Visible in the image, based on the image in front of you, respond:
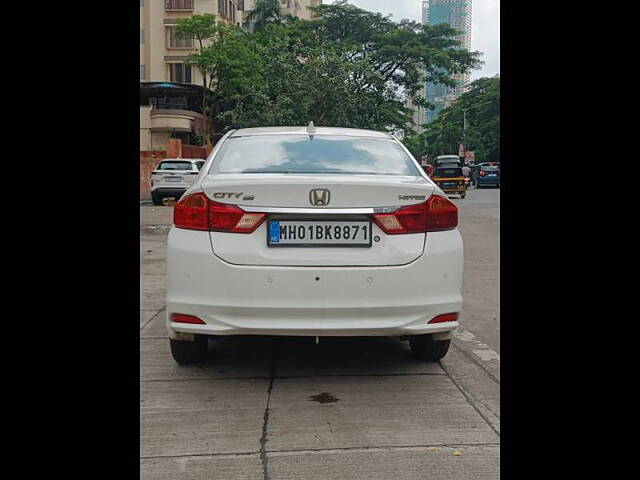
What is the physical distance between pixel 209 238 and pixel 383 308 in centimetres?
99

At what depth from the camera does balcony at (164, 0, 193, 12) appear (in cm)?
A: 4681

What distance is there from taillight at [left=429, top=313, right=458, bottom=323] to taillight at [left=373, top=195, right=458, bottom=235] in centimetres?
47

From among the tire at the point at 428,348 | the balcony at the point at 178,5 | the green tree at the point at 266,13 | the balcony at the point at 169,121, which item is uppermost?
the balcony at the point at 178,5

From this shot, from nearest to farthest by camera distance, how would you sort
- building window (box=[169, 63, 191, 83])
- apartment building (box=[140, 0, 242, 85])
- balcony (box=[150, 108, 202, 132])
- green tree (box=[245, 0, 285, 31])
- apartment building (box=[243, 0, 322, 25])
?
1. balcony (box=[150, 108, 202, 132])
2. green tree (box=[245, 0, 285, 31])
3. apartment building (box=[140, 0, 242, 85])
4. building window (box=[169, 63, 191, 83])
5. apartment building (box=[243, 0, 322, 25])

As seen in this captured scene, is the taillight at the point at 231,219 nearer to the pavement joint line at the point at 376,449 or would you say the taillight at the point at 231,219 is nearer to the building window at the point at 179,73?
the pavement joint line at the point at 376,449

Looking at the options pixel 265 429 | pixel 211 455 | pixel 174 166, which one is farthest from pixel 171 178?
pixel 211 455

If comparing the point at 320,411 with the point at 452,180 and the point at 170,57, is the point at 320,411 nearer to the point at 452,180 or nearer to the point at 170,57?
the point at 452,180

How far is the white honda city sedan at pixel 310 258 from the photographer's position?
368 cm

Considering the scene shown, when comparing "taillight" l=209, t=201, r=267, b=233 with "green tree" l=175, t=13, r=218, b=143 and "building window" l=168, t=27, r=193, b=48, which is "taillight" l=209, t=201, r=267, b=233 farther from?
"building window" l=168, t=27, r=193, b=48

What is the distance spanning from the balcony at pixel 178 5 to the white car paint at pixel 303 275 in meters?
46.2

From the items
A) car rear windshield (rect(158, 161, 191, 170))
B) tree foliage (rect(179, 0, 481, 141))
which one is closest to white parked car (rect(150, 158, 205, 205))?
car rear windshield (rect(158, 161, 191, 170))

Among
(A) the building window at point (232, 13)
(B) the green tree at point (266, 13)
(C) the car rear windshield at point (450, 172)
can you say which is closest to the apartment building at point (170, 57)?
(A) the building window at point (232, 13)
